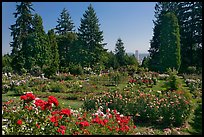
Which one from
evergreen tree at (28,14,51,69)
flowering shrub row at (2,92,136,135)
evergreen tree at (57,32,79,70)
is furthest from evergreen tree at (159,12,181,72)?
flowering shrub row at (2,92,136,135)

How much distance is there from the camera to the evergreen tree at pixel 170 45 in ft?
63.3

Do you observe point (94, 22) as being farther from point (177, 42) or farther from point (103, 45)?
point (177, 42)

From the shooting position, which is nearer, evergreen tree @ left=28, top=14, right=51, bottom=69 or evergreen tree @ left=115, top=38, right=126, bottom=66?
evergreen tree @ left=28, top=14, right=51, bottom=69

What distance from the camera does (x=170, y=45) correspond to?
19.6 m

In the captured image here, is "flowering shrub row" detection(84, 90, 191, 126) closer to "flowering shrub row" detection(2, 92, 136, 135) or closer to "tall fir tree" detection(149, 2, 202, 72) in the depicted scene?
"flowering shrub row" detection(2, 92, 136, 135)

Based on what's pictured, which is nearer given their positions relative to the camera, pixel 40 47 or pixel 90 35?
pixel 40 47

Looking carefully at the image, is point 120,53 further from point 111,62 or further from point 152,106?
point 152,106

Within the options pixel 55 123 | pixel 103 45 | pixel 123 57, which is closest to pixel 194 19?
pixel 123 57

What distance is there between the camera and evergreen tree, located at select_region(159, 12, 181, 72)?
63.3ft

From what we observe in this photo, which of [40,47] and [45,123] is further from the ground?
[40,47]

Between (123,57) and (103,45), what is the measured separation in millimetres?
2789

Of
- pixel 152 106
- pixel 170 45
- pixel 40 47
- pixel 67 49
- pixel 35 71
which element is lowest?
pixel 152 106

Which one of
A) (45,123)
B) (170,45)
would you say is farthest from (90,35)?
(45,123)

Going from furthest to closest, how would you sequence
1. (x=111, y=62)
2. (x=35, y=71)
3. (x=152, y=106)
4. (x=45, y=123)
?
(x=111, y=62) → (x=35, y=71) → (x=152, y=106) → (x=45, y=123)
